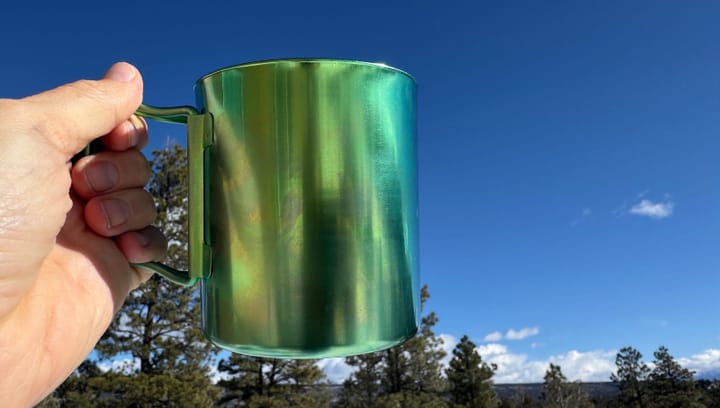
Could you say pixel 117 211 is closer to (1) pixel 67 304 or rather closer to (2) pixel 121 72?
(1) pixel 67 304

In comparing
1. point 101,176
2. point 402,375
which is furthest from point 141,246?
point 402,375

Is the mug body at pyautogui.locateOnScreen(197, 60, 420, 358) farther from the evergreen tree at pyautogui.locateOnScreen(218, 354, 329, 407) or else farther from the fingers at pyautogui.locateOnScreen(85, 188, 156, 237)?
the evergreen tree at pyautogui.locateOnScreen(218, 354, 329, 407)

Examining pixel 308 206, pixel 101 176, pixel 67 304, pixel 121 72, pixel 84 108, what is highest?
pixel 121 72

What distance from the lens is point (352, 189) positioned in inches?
60.8

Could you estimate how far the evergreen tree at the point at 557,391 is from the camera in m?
20.6

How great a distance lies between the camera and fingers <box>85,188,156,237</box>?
1.90m

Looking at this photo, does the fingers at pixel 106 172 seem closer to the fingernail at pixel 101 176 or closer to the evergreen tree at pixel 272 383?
the fingernail at pixel 101 176

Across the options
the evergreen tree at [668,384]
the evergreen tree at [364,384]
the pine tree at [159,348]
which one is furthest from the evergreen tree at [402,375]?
the evergreen tree at [668,384]

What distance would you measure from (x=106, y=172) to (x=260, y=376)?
1489cm

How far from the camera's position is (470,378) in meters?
18.4

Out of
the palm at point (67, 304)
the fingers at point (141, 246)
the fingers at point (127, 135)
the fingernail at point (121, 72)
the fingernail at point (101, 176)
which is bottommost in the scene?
the palm at point (67, 304)

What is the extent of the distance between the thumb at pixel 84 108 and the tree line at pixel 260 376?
9.81m

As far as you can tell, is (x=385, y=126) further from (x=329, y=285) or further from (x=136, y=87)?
(x=136, y=87)

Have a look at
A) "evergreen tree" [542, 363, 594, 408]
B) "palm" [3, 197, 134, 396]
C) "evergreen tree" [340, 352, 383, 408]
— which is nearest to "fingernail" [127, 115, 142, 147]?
"palm" [3, 197, 134, 396]
